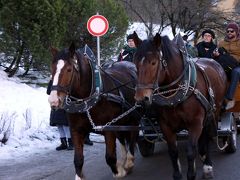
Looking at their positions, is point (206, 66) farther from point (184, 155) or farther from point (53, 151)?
point (53, 151)

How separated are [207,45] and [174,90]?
8.63 feet


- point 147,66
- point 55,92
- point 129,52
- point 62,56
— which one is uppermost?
point 129,52

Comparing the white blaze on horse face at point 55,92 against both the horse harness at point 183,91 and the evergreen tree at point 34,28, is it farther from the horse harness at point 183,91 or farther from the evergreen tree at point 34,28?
the evergreen tree at point 34,28

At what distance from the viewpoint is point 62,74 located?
18.3ft

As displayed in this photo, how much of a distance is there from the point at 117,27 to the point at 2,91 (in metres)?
5.62

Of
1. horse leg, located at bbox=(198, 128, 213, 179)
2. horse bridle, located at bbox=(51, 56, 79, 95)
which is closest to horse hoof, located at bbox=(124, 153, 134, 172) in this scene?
horse leg, located at bbox=(198, 128, 213, 179)

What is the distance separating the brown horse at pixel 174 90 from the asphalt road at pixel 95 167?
1.13 meters

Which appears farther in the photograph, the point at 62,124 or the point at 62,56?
the point at 62,124

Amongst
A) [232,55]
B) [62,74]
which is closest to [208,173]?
[232,55]

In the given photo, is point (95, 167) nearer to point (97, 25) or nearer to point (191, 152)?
point (191, 152)

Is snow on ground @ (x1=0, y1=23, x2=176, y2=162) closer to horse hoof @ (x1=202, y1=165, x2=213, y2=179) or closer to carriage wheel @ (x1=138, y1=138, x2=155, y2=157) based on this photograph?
carriage wheel @ (x1=138, y1=138, x2=155, y2=157)

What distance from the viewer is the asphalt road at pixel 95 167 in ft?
23.7

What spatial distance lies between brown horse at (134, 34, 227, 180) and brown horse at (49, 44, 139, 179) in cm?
70

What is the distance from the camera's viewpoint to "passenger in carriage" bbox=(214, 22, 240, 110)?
7680 mm
